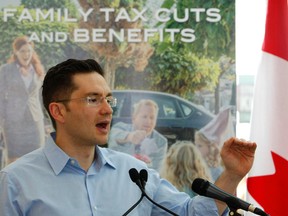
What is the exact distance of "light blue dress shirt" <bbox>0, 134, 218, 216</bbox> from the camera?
2.09 m

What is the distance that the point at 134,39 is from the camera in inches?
136

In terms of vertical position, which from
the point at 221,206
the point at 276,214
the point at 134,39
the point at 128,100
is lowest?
the point at 276,214

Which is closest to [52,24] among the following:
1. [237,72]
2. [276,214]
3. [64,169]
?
[237,72]

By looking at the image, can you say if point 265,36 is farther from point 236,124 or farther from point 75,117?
point 75,117

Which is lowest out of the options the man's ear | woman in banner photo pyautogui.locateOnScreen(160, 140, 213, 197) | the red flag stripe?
woman in banner photo pyautogui.locateOnScreen(160, 140, 213, 197)

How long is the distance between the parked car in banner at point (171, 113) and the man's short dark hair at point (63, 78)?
3.60ft

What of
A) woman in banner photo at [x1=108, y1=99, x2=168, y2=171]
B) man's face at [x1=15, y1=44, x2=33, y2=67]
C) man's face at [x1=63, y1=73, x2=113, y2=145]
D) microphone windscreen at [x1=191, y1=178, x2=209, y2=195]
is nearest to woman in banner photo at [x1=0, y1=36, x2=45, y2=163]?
man's face at [x1=15, y1=44, x2=33, y2=67]

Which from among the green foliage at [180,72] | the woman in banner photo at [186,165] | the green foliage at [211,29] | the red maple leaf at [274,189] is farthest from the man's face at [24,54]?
the red maple leaf at [274,189]

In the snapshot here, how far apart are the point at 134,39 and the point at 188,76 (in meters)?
0.39

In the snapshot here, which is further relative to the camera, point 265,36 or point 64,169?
point 265,36

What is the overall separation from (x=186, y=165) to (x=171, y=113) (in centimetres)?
32

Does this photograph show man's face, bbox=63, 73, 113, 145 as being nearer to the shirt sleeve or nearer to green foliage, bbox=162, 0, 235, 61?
the shirt sleeve

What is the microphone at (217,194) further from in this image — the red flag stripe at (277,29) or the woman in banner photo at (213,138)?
the red flag stripe at (277,29)

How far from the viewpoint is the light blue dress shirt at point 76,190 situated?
2.09 m
